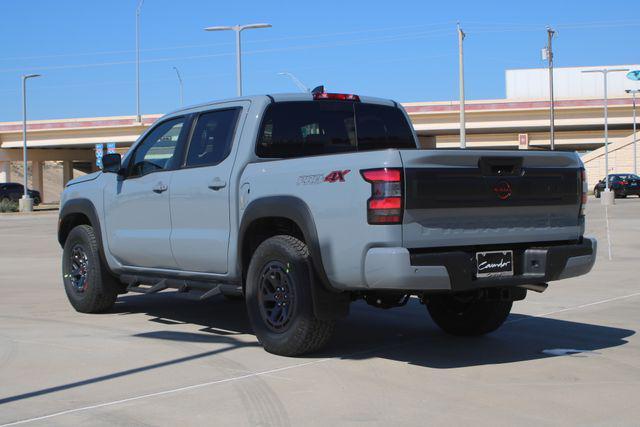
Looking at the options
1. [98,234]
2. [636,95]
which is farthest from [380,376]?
[636,95]

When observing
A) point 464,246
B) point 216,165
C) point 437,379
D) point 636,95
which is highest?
point 636,95

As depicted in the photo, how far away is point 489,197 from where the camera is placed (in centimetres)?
630

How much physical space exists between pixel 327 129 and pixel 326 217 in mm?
1654

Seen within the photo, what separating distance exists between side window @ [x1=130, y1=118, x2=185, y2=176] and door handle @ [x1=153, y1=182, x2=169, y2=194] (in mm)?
193

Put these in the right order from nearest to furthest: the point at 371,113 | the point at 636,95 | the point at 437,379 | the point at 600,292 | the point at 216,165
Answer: the point at 437,379 → the point at 216,165 → the point at 371,113 → the point at 600,292 → the point at 636,95

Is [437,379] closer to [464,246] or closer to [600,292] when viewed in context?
[464,246]

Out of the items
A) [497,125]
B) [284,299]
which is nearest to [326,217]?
[284,299]

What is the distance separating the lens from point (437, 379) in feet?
20.1

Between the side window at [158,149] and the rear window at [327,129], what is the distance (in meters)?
1.16

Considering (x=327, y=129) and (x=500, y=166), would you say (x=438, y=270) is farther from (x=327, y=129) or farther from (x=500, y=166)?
(x=327, y=129)

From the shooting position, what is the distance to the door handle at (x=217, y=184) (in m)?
7.33

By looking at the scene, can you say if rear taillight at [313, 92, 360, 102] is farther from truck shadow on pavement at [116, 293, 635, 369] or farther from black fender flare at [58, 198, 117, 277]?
black fender flare at [58, 198, 117, 277]

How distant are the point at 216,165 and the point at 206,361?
1684 mm

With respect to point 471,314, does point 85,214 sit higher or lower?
higher
